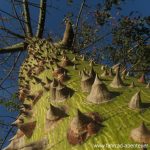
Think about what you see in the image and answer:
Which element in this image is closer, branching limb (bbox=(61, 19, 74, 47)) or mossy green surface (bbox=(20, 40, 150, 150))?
mossy green surface (bbox=(20, 40, 150, 150))

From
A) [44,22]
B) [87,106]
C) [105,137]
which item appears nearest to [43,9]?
[44,22]

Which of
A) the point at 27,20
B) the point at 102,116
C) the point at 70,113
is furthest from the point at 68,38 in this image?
the point at 102,116

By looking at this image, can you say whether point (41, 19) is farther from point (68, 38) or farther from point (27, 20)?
point (68, 38)

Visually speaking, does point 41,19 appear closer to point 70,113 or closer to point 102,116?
point 70,113

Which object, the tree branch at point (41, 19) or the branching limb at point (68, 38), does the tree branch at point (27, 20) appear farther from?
the branching limb at point (68, 38)

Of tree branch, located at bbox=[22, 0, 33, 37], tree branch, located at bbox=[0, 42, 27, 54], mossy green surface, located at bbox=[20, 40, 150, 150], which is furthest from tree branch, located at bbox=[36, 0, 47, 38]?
mossy green surface, located at bbox=[20, 40, 150, 150]

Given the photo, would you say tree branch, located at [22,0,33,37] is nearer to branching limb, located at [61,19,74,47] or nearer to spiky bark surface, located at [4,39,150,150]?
branching limb, located at [61,19,74,47]

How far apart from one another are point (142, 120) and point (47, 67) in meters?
2.24

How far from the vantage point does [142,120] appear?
2.69 meters

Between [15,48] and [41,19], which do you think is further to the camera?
[41,19]

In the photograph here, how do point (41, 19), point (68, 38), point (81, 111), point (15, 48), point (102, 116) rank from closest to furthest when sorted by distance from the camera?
point (102, 116)
point (81, 111)
point (68, 38)
point (15, 48)
point (41, 19)

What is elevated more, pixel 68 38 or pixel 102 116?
pixel 68 38

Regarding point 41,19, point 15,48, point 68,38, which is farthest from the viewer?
point 41,19

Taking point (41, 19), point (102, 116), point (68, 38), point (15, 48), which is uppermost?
point (41, 19)
